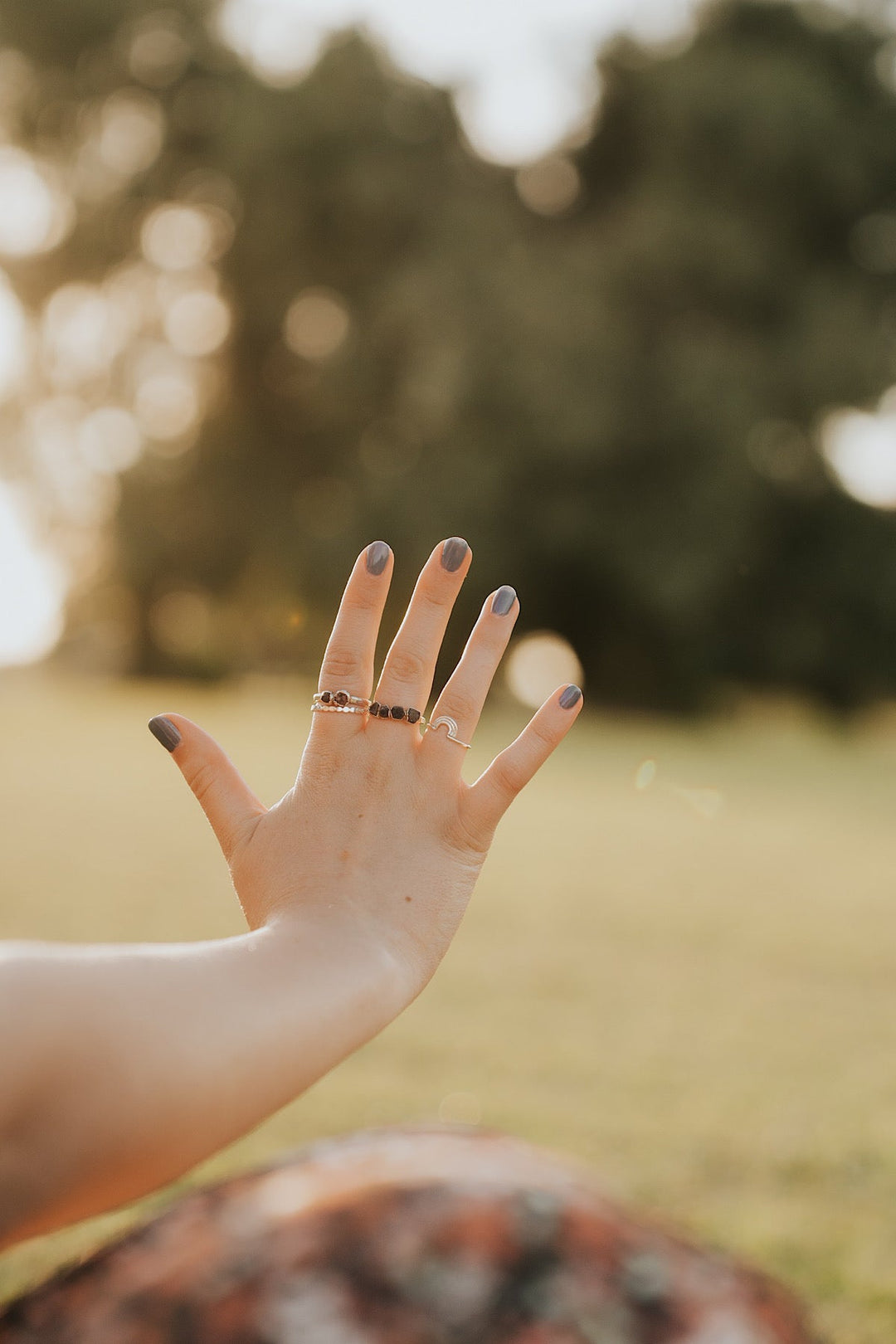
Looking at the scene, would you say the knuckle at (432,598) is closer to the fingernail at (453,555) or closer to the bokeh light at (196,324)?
the fingernail at (453,555)

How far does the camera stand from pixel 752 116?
1755cm

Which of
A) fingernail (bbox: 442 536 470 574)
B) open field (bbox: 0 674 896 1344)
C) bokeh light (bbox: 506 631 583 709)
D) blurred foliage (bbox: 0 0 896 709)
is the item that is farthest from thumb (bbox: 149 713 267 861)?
blurred foliage (bbox: 0 0 896 709)

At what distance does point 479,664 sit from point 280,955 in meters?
0.45

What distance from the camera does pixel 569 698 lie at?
1409 mm

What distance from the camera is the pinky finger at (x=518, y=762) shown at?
52.7 inches

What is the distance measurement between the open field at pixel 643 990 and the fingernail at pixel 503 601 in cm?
186

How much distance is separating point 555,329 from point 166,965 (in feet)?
57.8

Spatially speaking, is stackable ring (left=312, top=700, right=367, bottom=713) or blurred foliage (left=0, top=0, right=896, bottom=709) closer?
stackable ring (left=312, top=700, right=367, bottom=713)

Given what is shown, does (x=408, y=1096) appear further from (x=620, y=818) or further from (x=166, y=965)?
(x=620, y=818)

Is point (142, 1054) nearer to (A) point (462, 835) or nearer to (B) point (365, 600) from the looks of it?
(A) point (462, 835)

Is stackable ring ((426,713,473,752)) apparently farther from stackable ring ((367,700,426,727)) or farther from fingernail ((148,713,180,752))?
fingernail ((148,713,180,752))

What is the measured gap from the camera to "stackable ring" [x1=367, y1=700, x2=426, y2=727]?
1.37 metres

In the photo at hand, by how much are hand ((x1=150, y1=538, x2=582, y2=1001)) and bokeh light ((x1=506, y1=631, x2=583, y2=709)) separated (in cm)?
1409

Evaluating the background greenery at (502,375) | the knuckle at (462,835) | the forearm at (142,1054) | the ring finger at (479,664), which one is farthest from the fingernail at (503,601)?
the background greenery at (502,375)
